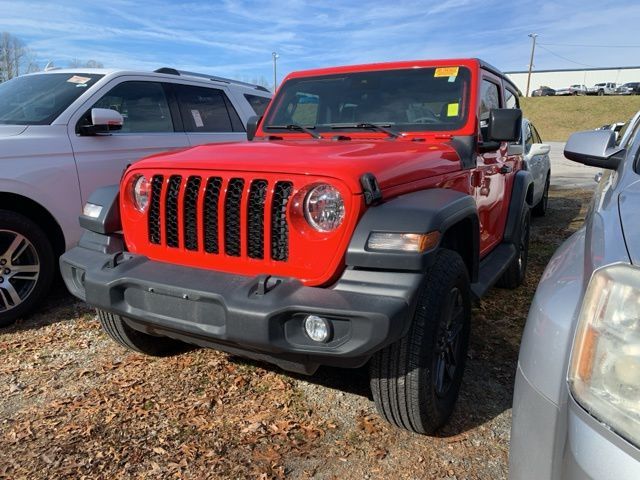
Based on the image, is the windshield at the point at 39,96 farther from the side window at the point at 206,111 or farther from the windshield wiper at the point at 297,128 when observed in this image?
the windshield wiper at the point at 297,128

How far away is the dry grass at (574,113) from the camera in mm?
36263

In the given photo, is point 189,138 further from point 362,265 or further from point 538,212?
point 538,212

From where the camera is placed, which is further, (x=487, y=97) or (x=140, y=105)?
(x=140, y=105)

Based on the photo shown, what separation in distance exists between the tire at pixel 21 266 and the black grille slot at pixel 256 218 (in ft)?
7.65

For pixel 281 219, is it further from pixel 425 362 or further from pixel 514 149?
pixel 514 149

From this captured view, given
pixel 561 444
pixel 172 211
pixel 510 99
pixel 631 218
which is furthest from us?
pixel 510 99

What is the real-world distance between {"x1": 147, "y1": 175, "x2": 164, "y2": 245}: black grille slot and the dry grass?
116 ft

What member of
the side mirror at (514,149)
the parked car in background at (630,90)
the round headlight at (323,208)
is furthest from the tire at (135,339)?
the parked car in background at (630,90)

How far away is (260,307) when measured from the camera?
6.58 ft

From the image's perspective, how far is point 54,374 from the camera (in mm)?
3139

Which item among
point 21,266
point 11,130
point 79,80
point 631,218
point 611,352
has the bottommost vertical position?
point 21,266

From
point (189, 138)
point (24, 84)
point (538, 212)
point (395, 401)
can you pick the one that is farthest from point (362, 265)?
point (538, 212)

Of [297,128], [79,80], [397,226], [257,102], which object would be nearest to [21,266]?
[79,80]

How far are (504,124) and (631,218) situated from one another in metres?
1.84
